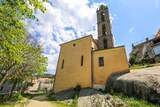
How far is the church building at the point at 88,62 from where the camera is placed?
2039cm

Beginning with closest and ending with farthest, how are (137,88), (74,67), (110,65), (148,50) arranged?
(137,88), (110,65), (74,67), (148,50)

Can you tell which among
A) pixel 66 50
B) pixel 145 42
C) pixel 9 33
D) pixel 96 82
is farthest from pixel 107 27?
pixel 9 33

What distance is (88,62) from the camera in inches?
883

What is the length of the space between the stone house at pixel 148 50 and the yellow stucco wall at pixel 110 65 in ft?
41.5

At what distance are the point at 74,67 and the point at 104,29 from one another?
482 inches

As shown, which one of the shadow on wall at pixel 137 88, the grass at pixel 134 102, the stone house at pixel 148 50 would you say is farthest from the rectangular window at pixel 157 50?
the grass at pixel 134 102

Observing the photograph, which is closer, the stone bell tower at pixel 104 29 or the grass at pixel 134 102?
the grass at pixel 134 102

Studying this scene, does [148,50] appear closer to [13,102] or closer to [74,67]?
[74,67]

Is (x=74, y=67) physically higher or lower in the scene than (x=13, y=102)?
higher

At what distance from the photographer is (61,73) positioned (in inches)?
987

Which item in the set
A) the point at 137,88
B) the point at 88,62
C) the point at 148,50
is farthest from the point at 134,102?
the point at 148,50

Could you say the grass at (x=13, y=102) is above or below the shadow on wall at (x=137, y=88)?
below

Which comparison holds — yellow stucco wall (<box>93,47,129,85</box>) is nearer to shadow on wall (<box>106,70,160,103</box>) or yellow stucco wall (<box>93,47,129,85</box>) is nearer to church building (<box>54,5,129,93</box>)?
church building (<box>54,5,129,93</box>)

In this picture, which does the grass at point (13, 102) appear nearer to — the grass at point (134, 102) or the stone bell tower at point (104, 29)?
the grass at point (134, 102)
